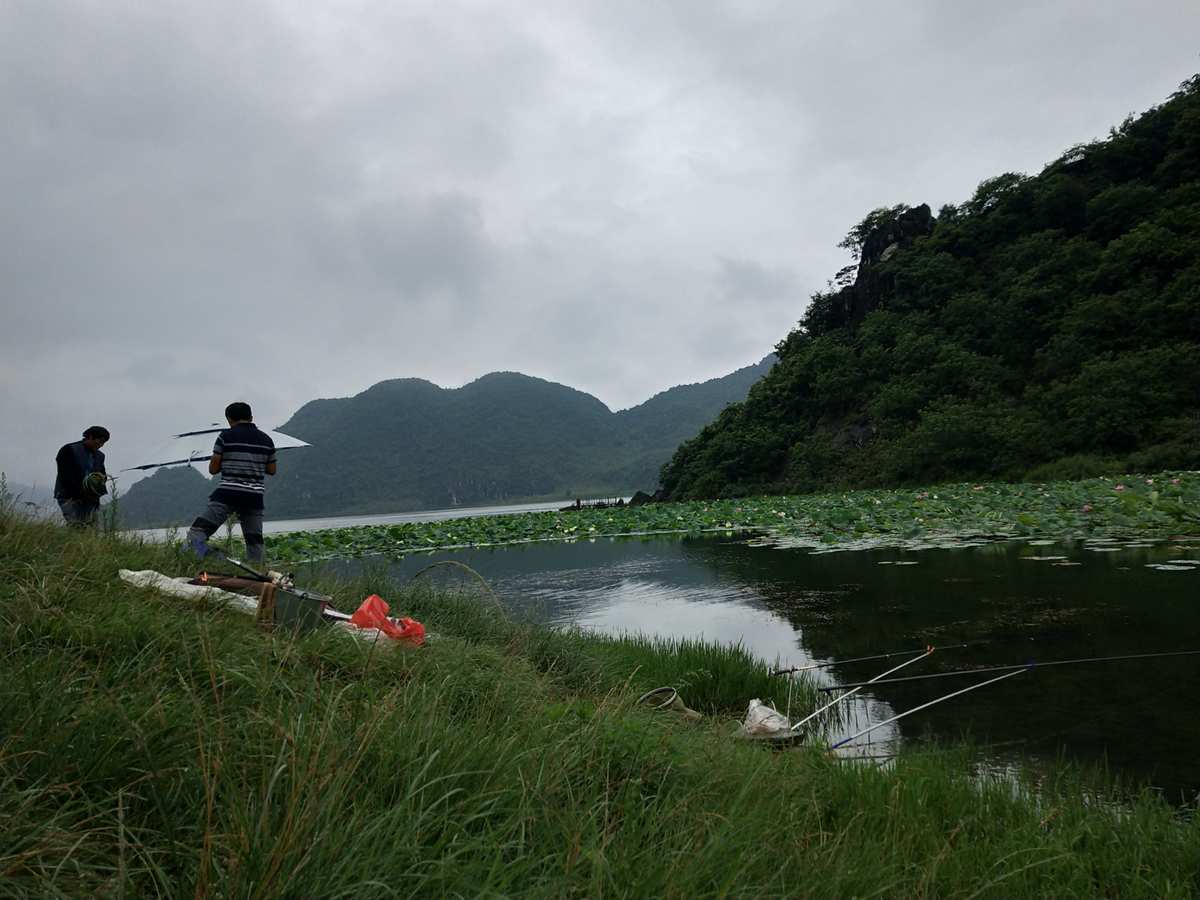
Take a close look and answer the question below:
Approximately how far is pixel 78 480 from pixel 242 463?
193cm

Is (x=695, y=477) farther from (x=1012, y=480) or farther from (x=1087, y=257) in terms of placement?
(x=1087, y=257)

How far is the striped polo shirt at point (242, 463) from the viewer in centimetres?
573

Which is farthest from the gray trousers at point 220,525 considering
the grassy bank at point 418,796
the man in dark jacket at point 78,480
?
the grassy bank at point 418,796

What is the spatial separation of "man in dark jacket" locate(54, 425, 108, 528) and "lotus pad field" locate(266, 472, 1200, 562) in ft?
18.2

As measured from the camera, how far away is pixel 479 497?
140 metres

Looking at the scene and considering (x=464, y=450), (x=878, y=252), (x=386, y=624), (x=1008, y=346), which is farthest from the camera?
(x=464, y=450)

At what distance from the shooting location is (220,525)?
18.8ft

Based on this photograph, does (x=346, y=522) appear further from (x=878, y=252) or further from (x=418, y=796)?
(x=418, y=796)

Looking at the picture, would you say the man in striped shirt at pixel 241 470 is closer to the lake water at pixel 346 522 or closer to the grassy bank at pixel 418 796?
the lake water at pixel 346 522

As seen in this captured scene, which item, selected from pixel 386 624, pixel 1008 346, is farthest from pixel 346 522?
pixel 386 624

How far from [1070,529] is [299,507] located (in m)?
129

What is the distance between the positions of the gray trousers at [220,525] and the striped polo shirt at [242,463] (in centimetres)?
6

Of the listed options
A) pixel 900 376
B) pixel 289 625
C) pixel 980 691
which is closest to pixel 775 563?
pixel 980 691

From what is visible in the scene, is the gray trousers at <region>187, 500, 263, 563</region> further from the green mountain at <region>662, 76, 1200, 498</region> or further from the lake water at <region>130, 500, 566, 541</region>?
the green mountain at <region>662, 76, 1200, 498</region>
